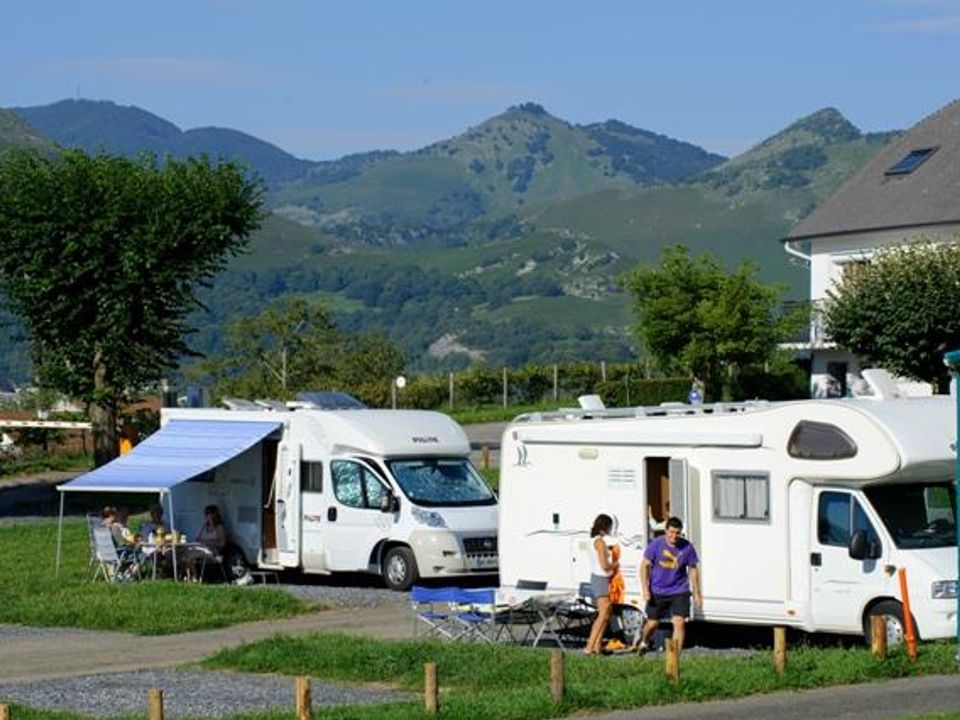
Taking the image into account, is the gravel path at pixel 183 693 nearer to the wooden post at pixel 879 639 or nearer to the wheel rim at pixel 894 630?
the wooden post at pixel 879 639

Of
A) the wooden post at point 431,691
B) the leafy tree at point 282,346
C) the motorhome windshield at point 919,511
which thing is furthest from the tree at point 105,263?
the wooden post at point 431,691

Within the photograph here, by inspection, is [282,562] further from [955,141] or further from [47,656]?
[955,141]

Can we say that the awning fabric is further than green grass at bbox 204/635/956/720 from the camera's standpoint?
Yes

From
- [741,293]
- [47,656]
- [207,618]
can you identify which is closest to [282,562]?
[207,618]

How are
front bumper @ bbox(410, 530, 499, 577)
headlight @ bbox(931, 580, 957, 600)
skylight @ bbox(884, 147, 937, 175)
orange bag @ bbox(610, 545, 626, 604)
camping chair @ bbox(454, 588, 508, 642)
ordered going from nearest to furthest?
headlight @ bbox(931, 580, 957, 600) < orange bag @ bbox(610, 545, 626, 604) < camping chair @ bbox(454, 588, 508, 642) < front bumper @ bbox(410, 530, 499, 577) < skylight @ bbox(884, 147, 937, 175)

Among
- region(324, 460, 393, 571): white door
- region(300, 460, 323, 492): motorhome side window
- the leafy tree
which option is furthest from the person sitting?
the leafy tree

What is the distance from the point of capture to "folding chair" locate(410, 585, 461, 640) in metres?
23.6

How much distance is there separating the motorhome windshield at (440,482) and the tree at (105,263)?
1980 centimetres

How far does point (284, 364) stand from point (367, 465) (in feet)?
157

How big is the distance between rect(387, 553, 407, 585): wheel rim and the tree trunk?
20599 millimetres

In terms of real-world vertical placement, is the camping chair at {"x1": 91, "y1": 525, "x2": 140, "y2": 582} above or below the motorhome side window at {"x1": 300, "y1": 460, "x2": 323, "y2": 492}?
below

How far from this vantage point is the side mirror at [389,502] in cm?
3005

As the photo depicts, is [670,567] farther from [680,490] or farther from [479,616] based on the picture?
[479,616]

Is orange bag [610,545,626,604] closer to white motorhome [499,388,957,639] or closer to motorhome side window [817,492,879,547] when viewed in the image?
white motorhome [499,388,957,639]
